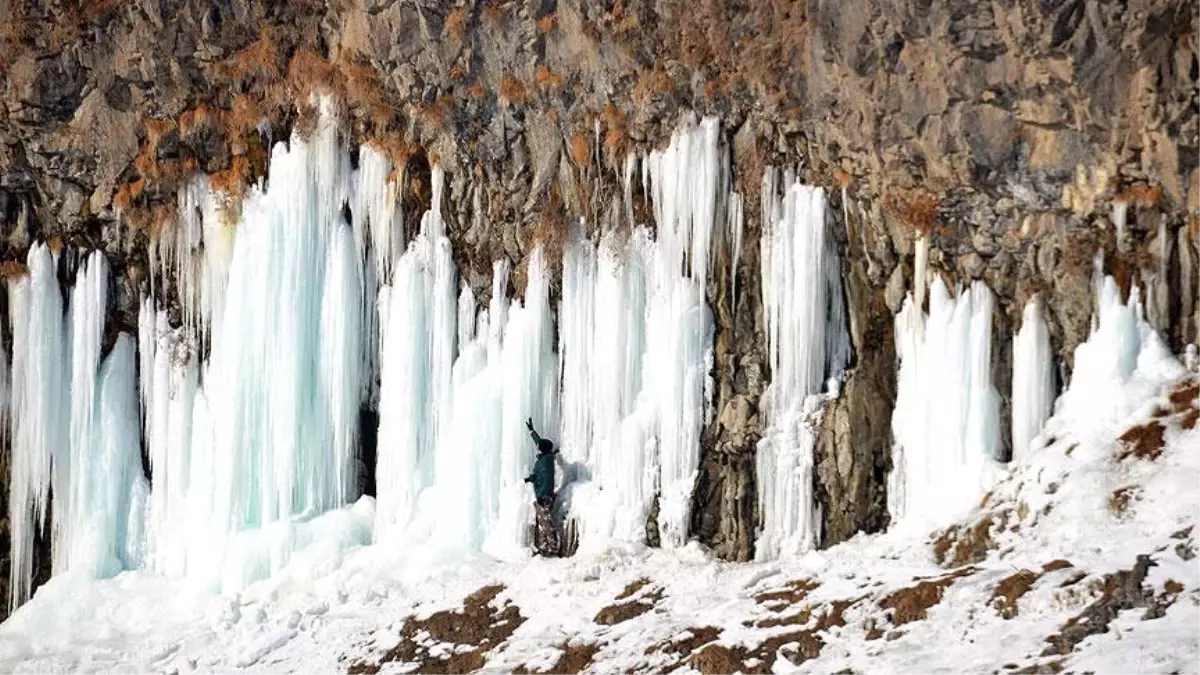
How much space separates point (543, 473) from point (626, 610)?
3.71 metres

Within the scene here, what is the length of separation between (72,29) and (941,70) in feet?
47.1

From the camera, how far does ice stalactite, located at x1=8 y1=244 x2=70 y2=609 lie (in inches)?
1052

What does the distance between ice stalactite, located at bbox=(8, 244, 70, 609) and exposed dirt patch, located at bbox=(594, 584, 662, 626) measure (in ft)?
35.9

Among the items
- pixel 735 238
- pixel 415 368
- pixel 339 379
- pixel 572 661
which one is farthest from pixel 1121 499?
pixel 339 379

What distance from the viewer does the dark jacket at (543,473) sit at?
23.6 meters

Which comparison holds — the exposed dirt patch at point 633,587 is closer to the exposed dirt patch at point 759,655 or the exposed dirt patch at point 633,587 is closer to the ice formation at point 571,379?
the ice formation at point 571,379

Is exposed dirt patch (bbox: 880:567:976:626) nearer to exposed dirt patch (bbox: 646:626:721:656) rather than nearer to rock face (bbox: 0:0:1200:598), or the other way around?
exposed dirt patch (bbox: 646:626:721:656)

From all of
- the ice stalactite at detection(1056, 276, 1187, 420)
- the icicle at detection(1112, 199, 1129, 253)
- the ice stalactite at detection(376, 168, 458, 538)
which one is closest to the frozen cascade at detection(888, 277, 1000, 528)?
the ice stalactite at detection(1056, 276, 1187, 420)

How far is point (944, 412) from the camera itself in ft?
68.2

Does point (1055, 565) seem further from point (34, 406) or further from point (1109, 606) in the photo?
point (34, 406)

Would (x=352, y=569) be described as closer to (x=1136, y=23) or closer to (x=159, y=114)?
(x=159, y=114)

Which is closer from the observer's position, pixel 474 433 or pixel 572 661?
pixel 572 661

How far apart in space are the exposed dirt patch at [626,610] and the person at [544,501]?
118 inches

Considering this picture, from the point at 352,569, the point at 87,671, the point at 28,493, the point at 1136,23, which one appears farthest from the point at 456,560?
the point at 1136,23
